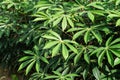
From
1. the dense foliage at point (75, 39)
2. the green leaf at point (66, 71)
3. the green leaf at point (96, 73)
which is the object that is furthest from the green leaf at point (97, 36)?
the green leaf at point (66, 71)

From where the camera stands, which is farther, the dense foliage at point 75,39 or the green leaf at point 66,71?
the green leaf at point 66,71

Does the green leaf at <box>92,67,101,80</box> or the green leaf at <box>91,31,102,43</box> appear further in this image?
the green leaf at <box>92,67,101,80</box>

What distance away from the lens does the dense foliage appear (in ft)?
8.34

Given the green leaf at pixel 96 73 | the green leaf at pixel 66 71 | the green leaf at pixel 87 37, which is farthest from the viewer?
the green leaf at pixel 66 71

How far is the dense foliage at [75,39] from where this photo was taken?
2.54 meters

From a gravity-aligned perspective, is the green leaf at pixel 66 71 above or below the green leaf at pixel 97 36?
below

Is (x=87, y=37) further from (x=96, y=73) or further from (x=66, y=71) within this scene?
(x=66, y=71)

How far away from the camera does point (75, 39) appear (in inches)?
114

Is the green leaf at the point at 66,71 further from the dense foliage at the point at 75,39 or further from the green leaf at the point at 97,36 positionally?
the green leaf at the point at 97,36

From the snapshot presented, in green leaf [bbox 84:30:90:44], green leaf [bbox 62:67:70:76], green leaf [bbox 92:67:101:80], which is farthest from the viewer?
green leaf [bbox 62:67:70:76]

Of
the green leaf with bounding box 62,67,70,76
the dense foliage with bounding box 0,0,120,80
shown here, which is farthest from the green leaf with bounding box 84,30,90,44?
the green leaf with bounding box 62,67,70,76

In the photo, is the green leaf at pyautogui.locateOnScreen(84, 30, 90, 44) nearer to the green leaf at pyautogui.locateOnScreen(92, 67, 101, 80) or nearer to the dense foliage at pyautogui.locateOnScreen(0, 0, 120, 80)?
the dense foliage at pyautogui.locateOnScreen(0, 0, 120, 80)

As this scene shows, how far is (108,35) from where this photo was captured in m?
2.80

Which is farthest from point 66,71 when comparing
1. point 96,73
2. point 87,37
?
point 87,37
